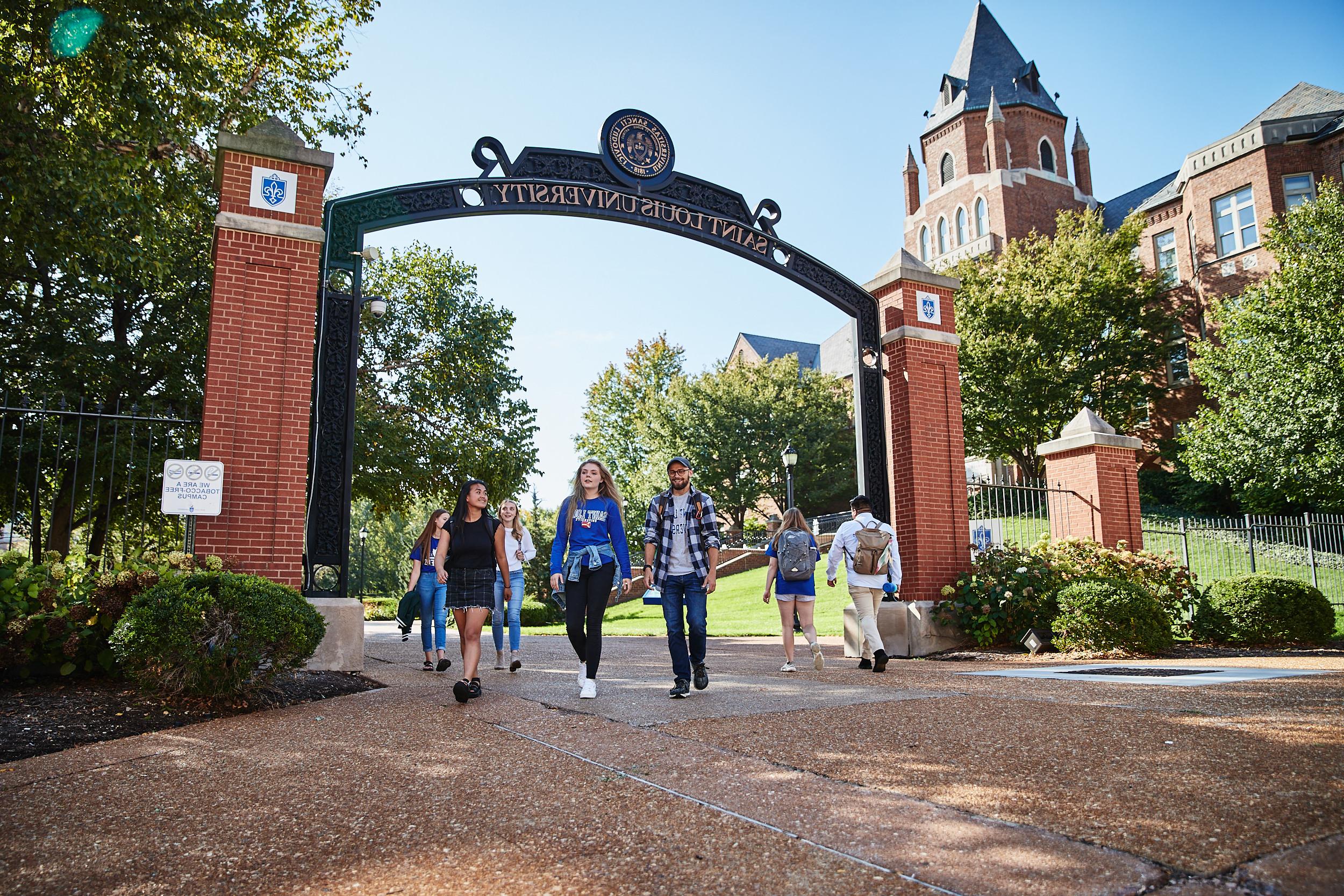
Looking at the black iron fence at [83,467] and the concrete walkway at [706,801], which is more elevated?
the black iron fence at [83,467]

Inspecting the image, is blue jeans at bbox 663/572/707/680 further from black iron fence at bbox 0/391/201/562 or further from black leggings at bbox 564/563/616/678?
black iron fence at bbox 0/391/201/562

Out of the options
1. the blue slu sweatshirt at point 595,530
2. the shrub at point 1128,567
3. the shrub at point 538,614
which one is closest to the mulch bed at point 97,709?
the blue slu sweatshirt at point 595,530

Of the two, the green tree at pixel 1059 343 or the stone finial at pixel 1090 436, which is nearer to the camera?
the stone finial at pixel 1090 436

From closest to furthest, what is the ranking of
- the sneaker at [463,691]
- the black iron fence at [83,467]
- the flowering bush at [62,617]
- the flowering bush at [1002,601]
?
1. the sneaker at [463,691]
2. the flowering bush at [62,617]
3. the flowering bush at [1002,601]
4. the black iron fence at [83,467]

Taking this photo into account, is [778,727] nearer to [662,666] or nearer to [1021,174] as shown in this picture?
[662,666]

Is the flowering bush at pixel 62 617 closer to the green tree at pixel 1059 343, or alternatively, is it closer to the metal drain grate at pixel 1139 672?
the metal drain grate at pixel 1139 672

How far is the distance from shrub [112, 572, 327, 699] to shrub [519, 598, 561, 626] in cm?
1727

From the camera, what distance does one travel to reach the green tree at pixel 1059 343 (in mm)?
28891

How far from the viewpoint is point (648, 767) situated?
386 cm

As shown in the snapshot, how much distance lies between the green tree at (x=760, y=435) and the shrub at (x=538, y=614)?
13.0 meters

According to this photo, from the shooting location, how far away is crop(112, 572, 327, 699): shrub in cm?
541

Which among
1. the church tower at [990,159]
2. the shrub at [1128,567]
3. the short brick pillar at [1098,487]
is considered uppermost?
the church tower at [990,159]

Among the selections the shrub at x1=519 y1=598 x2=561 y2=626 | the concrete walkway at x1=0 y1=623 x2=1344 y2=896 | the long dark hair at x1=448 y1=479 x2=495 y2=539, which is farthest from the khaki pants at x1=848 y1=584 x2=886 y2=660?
the shrub at x1=519 y1=598 x2=561 y2=626

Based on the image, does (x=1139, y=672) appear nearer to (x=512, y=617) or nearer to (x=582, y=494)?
(x=582, y=494)
